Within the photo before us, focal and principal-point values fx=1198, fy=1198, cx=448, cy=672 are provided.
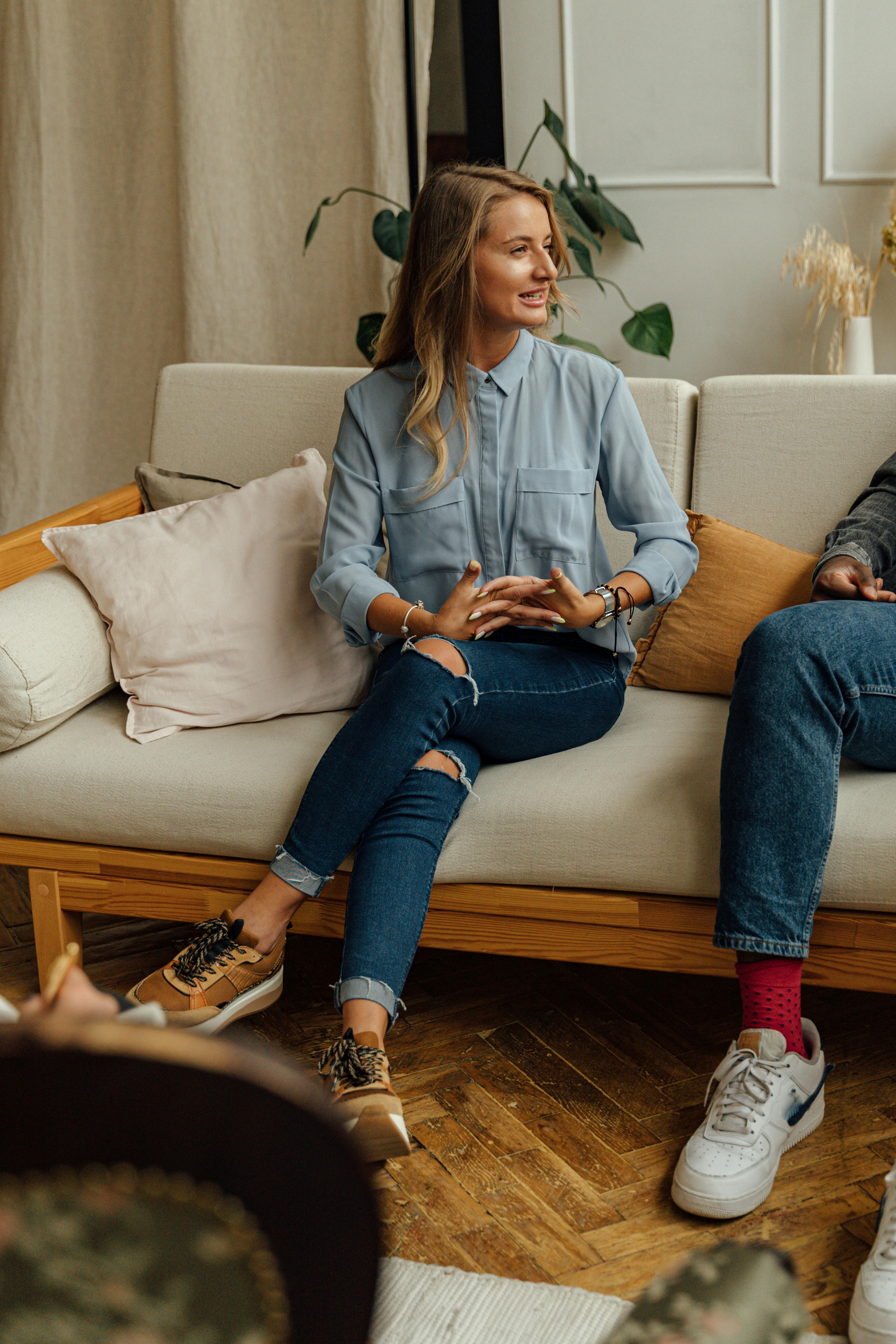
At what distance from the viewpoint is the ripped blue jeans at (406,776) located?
1.40 meters

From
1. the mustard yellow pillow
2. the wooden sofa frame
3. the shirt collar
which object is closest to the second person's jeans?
the wooden sofa frame

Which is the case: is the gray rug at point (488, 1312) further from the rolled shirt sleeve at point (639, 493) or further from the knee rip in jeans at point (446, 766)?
the rolled shirt sleeve at point (639, 493)

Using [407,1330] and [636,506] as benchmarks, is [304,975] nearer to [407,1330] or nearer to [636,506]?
[407,1330]

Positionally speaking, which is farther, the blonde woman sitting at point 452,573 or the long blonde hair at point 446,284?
the long blonde hair at point 446,284

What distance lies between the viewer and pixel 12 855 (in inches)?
67.3

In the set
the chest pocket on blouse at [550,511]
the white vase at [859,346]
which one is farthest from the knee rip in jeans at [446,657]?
the white vase at [859,346]

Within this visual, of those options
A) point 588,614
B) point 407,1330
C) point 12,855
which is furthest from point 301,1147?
point 12,855

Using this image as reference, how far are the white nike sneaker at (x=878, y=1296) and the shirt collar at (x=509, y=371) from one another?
114 cm

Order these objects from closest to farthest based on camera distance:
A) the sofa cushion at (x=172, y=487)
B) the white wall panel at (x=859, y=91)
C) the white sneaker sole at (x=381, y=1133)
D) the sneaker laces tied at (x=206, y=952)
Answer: the white sneaker sole at (x=381, y=1133) → the sneaker laces tied at (x=206, y=952) → the sofa cushion at (x=172, y=487) → the white wall panel at (x=859, y=91)

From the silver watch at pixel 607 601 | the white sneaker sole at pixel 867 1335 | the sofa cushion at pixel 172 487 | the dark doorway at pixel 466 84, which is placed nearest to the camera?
the white sneaker sole at pixel 867 1335

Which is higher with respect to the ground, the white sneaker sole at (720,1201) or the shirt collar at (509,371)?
the shirt collar at (509,371)

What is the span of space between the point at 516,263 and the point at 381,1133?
3.66 feet

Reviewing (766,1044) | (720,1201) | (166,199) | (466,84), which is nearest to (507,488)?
(766,1044)

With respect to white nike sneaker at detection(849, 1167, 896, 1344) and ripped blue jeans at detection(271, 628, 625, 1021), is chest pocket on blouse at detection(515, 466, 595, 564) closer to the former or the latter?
ripped blue jeans at detection(271, 628, 625, 1021)
